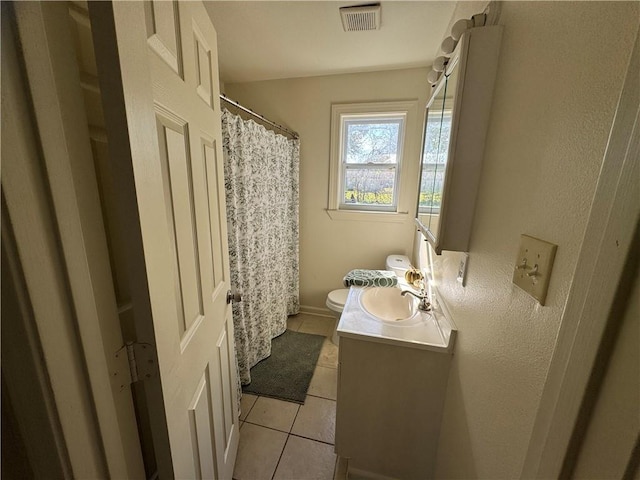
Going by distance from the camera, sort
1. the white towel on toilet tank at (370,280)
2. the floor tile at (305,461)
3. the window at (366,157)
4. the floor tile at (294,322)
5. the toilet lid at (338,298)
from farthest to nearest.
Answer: the floor tile at (294,322) → the window at (366,157) → the toilet lid at (338,298) → the white towel on toilet tank at (370,280) → the floor tile at (305,461)

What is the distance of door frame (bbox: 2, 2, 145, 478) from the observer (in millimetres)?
345

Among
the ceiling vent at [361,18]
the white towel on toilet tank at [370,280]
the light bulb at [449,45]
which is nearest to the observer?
the light bulb at [449,45]

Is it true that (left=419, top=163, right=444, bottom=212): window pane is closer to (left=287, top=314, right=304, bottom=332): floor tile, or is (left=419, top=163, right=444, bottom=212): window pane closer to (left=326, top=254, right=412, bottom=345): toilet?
(left=326, top=254, right=412, bottom=345): toilet

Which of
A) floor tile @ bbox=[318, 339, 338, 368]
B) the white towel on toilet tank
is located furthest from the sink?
floor tile @ bbox=[318, 339, 338, 368]

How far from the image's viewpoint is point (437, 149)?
1181mm

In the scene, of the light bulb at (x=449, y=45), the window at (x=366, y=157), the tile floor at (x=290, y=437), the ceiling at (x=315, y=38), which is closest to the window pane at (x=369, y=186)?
the window at (x=366, y=157)

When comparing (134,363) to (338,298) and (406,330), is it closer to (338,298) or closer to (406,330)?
(406,330)

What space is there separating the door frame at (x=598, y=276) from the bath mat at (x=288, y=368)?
1.66 meters

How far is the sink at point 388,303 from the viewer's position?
1618mm

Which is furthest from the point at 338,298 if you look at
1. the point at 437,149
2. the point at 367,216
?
the point at 437,149

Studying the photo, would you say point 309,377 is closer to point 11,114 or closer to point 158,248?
point 158,248

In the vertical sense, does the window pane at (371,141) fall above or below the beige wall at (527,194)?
above

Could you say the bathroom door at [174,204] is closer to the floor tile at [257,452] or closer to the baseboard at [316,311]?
the floor tile at [257,452]

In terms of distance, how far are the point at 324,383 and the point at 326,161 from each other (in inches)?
75.9
